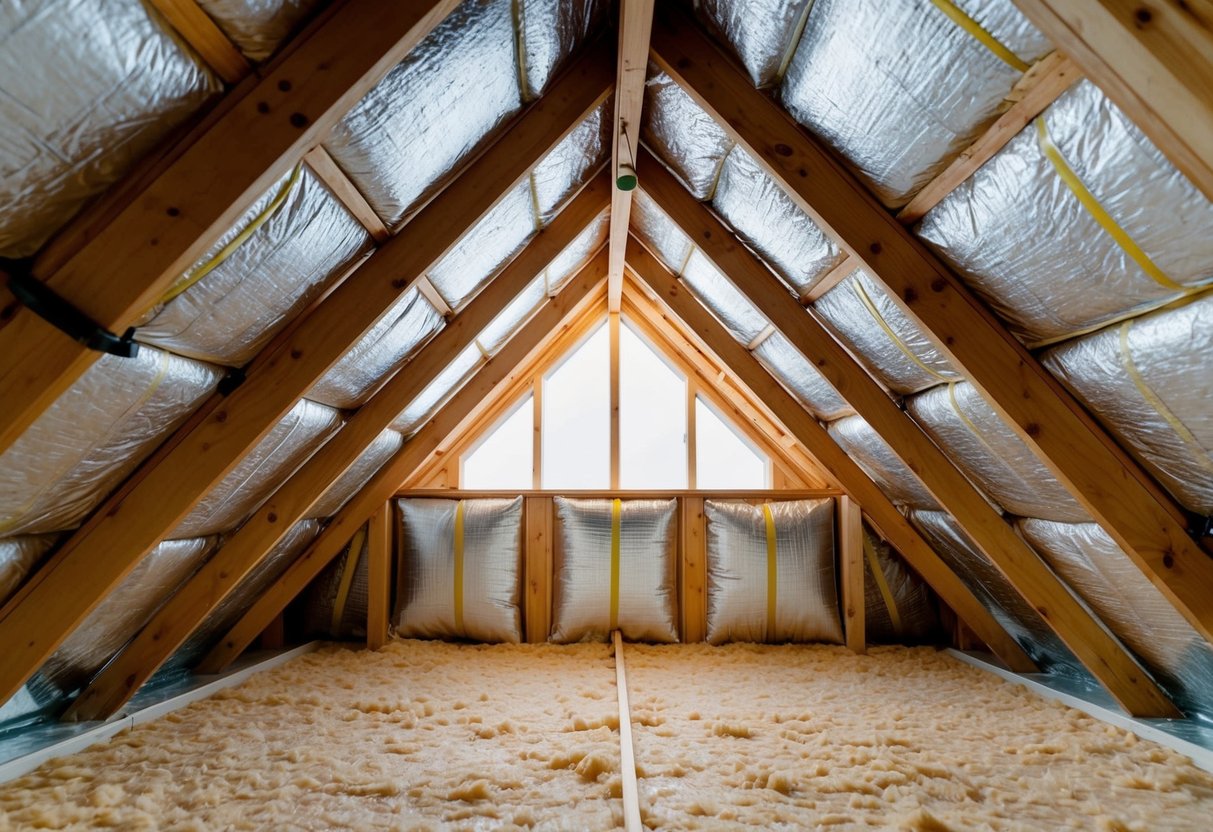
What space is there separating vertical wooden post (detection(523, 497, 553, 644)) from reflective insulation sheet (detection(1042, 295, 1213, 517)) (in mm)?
2667

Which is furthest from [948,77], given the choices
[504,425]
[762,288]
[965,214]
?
[504,425]

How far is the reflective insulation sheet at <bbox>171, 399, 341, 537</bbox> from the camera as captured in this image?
2.26 m

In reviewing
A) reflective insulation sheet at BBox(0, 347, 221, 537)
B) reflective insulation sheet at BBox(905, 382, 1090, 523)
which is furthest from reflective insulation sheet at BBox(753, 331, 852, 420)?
reflective insulation sheet at BBox(0, 347, 221, 537)

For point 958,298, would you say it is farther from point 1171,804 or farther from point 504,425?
point 504,425

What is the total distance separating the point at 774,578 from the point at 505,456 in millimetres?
1887

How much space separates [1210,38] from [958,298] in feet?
3.05

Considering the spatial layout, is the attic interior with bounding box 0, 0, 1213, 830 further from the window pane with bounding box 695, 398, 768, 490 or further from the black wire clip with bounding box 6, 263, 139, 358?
the window pane with bounding box 695, 398, 768, 490

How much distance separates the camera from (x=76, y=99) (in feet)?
3.25

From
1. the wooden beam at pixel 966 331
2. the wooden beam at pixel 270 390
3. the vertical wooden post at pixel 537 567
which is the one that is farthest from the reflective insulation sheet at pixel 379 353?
the vertical wooden post at pixel 537 567

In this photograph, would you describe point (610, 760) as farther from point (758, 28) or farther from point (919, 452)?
point (758, 28)

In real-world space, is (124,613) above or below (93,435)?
below

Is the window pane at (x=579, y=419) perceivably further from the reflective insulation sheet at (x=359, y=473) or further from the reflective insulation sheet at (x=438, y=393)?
the reflective insulation sheet at (x=359, y=473)

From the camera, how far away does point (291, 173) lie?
1.43 m

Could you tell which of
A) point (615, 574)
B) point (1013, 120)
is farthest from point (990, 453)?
point (615, 574)
